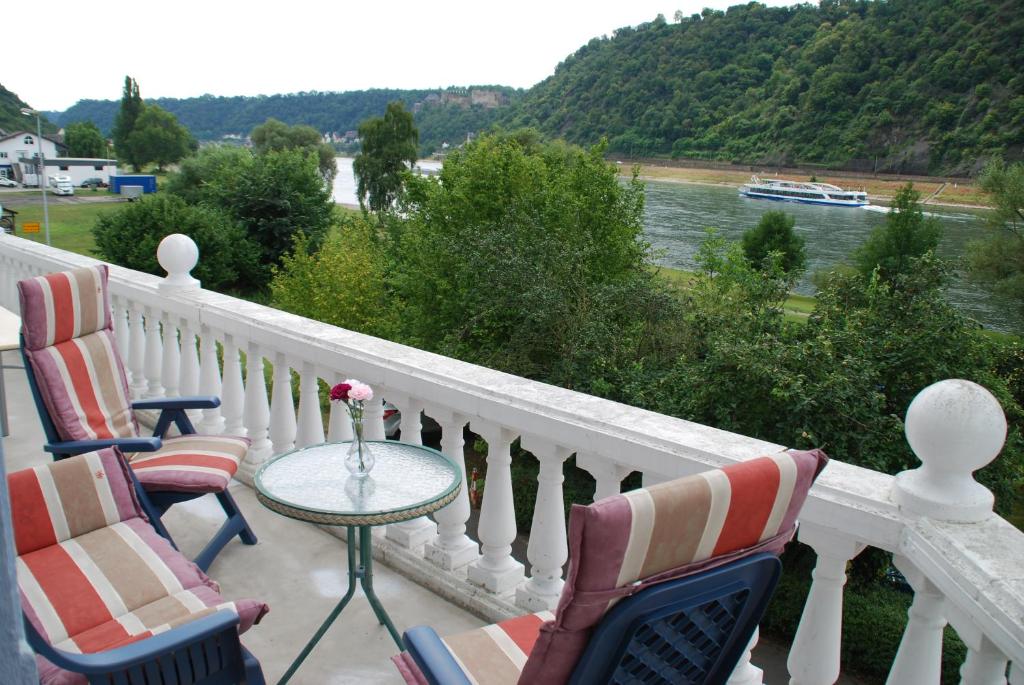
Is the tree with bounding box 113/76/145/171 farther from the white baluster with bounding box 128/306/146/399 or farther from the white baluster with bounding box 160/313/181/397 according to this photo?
the white baluster with bounding box 160/313/181/397

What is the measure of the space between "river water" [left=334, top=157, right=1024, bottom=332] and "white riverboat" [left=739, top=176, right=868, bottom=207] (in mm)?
560

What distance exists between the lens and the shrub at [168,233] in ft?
111

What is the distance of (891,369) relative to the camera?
14.6 m

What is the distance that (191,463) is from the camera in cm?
295

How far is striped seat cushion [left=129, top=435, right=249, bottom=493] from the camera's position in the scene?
2.82 metres

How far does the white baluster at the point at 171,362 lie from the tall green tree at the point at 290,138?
235 feet

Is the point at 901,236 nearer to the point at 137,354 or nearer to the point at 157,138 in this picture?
the point at 137,354

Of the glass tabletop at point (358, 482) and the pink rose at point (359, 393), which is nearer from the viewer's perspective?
the glass tabletop at point (358, 482)

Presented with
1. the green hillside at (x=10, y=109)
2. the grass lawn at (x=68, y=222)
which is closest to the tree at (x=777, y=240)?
the grass lawn at (x=68, y=222)

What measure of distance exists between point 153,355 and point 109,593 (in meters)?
2.74

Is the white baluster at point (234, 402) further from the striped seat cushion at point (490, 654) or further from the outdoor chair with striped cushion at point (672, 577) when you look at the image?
the outdoor chair with striped cushion at point (672, 577)

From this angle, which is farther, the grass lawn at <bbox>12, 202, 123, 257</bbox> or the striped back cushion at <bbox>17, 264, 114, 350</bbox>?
the grass lawn at <bbox>12, 202, 123, 257</bbox>

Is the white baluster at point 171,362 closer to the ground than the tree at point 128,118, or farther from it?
closer to the ground

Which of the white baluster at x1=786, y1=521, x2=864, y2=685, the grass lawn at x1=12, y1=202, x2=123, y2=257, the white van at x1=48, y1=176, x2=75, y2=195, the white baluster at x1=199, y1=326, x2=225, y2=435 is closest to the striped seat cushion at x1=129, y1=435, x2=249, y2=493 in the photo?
the white baluster at x1=199, y1=326, x2=225, y2=435
